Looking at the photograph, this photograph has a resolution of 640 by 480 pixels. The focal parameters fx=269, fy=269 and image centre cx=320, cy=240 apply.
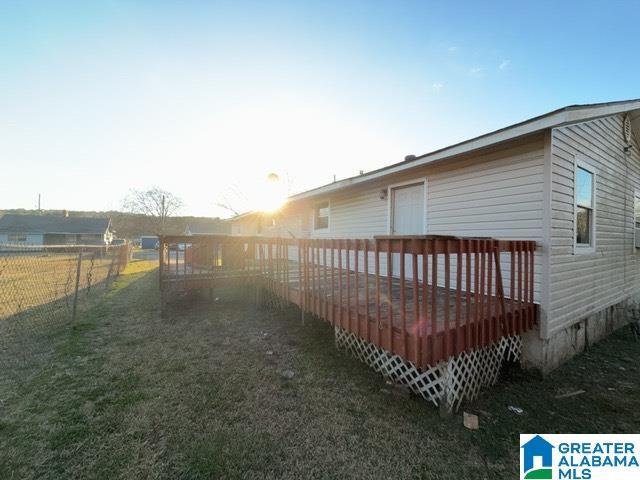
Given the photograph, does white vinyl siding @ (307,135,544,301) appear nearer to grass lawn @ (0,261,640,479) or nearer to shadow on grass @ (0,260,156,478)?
grass lawn @ (0,261,640,479)

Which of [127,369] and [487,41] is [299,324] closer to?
[127,369]

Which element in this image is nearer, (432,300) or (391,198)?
(432,300)

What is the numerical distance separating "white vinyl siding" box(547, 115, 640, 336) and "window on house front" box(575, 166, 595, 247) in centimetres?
20

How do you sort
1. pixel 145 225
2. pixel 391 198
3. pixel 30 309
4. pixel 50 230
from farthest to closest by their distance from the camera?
pixel 145 225, pixel 50 230, pixel 391 198, pixel 30 309

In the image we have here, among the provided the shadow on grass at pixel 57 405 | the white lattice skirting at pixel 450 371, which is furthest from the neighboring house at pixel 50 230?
the white lattice skirting at pixel 450 371

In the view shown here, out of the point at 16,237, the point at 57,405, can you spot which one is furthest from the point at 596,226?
the point at 16,237

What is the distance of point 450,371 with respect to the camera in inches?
111

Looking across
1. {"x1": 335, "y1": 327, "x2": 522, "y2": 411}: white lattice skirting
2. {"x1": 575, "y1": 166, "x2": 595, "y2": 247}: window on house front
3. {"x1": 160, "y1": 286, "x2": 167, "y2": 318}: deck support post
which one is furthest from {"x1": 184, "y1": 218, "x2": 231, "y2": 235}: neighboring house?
{"x1": 575, "y1": 166, "x2": 595, "y2": 247}: window on house front

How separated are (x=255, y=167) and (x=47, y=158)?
1078cm

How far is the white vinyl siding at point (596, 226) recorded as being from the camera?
3781mm

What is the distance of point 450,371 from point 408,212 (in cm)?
368

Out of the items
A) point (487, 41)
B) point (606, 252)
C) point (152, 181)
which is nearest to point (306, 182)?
point (487, 41)

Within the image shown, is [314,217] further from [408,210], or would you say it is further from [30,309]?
[30,309]

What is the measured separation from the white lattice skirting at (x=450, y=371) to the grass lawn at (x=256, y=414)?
0.47ft
